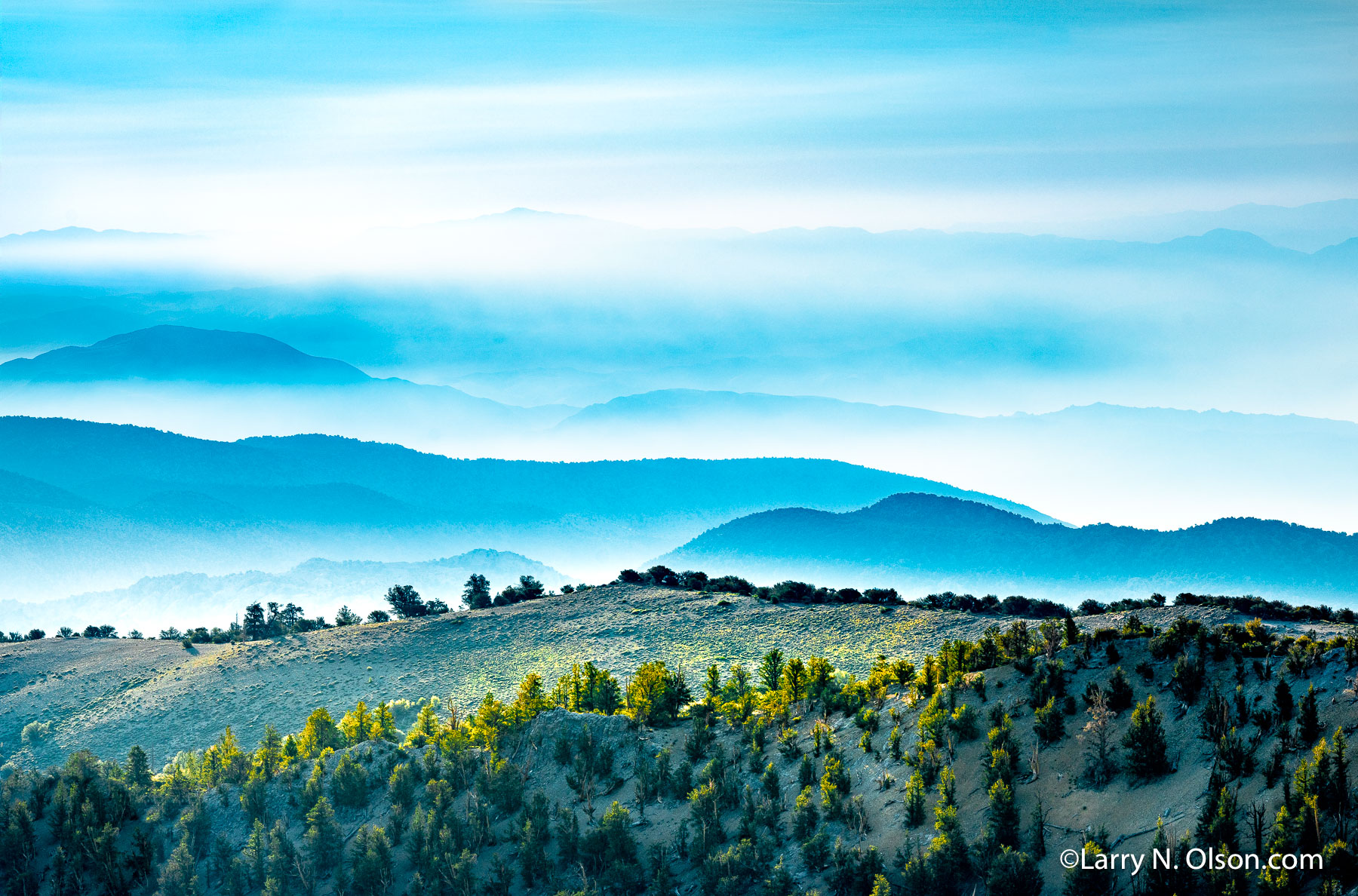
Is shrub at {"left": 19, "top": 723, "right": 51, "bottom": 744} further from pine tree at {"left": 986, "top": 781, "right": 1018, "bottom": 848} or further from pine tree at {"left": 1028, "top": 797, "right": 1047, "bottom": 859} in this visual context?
pine tree at {"left": 1028, "top": 797, "right": 1047, "bottom": 859}

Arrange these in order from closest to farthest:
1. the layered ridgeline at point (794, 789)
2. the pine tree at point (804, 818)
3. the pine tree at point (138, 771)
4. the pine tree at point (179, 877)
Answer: the layered ridgeline at point (794, 789)
the pine tree at point (804, 818)
the pine tree at point (179, 877)
the pine tree at point (138, 771)

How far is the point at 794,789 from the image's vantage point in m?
45.8

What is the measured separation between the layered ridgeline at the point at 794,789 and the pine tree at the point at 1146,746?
0.07 meters

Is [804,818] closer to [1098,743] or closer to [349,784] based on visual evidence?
[1098,743]

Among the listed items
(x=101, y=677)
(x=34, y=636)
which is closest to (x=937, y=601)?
(x=101, y=677)

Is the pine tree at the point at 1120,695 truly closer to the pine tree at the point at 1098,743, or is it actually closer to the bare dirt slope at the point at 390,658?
the pine tree at the point at 1098,743

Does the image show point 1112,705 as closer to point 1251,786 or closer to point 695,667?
point 1251,786

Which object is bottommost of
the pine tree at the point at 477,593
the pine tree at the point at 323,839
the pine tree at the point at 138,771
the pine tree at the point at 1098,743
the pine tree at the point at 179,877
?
the pine tree at the point at 179,877

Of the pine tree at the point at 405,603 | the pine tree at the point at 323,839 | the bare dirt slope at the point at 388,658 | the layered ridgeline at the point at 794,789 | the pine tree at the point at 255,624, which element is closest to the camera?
the layered ridgeline at the point at 794,789

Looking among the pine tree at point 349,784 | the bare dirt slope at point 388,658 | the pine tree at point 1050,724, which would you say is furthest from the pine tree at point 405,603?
the pine tree at point 1050,724

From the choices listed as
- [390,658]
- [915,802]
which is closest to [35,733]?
[390,658]

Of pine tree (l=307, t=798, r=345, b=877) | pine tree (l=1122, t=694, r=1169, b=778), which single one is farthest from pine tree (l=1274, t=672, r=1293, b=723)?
pine tree (l=307, t=798, r=345, b=877)

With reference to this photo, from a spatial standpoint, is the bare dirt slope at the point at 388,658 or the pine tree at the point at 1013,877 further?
the bare dirt slope at the point at 388,658

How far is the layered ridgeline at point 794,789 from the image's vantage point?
35.9m
